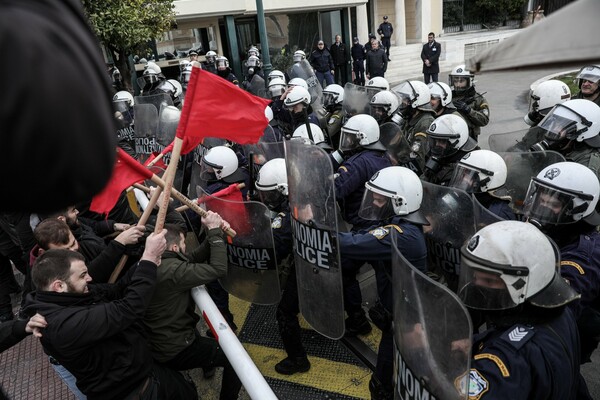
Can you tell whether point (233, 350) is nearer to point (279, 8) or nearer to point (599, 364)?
point (599, 364)

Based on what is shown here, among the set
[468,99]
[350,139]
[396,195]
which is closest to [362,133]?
[350,139]

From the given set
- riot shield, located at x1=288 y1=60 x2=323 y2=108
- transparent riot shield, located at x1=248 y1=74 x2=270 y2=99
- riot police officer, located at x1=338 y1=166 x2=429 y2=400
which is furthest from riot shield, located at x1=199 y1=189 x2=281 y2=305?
transparent riot shield, located at x1=248 y1=74 x2=270 y2=99

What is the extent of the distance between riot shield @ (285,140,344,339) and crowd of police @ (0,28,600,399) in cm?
2

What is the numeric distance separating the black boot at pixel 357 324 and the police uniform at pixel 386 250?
3.17 ft

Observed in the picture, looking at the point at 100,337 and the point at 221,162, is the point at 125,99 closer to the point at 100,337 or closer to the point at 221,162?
the point at 221,162

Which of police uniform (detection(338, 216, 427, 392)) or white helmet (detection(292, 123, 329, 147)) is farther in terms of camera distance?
white helmet (detection(292, 123, 329, 147))

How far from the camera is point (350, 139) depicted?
4695mm

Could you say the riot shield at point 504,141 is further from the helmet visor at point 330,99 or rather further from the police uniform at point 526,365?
the police uniform at point 526,365

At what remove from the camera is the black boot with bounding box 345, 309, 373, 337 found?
13.3 feet

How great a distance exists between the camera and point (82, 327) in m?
2.22

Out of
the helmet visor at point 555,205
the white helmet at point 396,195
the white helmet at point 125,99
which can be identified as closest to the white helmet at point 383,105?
the white helmet at point 396,195

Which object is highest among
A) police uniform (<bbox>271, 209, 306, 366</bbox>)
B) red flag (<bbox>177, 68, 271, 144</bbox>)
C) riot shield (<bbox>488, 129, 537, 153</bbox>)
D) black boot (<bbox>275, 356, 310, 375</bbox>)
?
red flag (<bbox>177, 68, 271, 144</bbox>)

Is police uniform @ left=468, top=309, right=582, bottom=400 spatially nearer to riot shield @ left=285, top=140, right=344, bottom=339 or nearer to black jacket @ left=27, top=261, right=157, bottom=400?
riot shield @ left=285, top=140, right=344, bottom=339

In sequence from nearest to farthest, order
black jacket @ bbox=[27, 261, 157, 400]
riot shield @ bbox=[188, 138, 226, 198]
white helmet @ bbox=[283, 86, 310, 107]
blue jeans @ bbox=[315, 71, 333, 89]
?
black jacket @ bbox=[27, 261, 157, 400]
riot shield @ bbox=[188, 138, 226, 198]
white helmet @ bbox=[283, 86, 310, 107]
blue jeans @ bbox=[315, 71, 333, 89]
